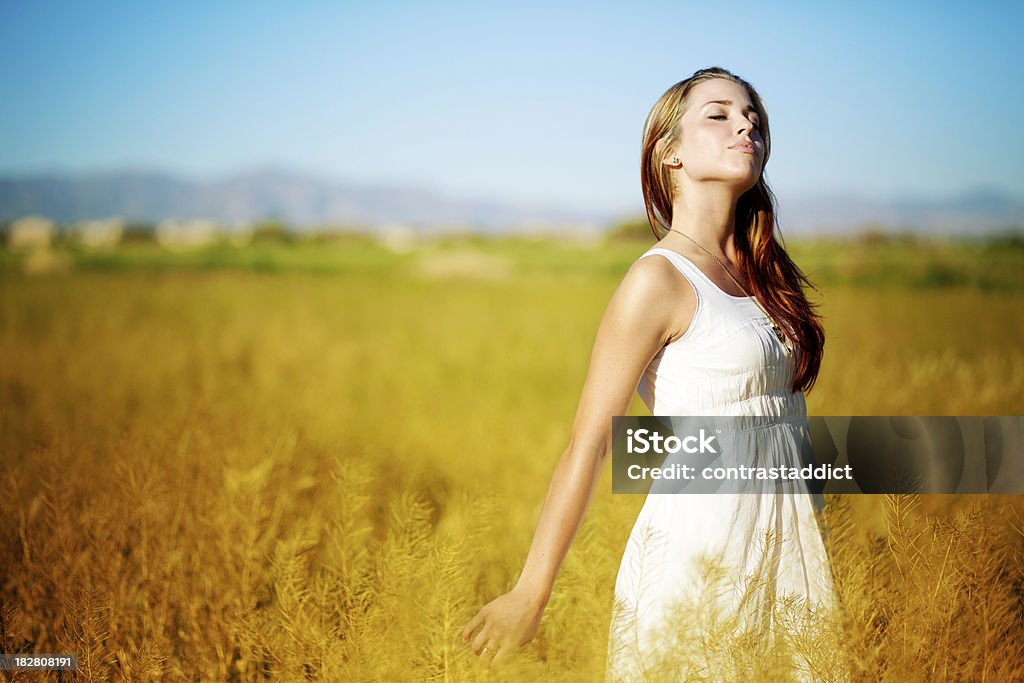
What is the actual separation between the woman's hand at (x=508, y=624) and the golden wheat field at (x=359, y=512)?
0.07m

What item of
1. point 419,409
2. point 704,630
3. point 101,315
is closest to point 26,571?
point 704,630

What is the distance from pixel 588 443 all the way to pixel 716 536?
0.32 metres

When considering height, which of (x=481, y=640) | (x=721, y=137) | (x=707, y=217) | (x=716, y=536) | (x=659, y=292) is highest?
(x=721, y=137)

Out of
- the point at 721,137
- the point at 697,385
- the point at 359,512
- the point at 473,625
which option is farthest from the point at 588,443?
the point at 359,512

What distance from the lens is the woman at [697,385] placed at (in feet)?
4.09

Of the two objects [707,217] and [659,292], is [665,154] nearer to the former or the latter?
[707,217]

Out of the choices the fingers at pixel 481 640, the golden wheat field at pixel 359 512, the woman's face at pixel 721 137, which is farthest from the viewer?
the golden wheat field at pixel 359 512

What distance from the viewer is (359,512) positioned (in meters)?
3.27

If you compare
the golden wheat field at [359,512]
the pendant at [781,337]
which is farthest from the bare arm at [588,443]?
the pendant at [781,337]

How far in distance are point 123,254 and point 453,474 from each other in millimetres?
37757

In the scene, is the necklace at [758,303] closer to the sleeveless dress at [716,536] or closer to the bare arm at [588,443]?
the sleeveless dress at [716,536]

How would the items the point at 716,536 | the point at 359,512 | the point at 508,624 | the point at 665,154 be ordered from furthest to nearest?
the point at 359,512, the point at 665,154, the point at 716,536, the point at 508,624

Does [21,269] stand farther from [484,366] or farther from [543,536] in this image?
[543,536]

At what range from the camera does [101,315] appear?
40.2 ft
